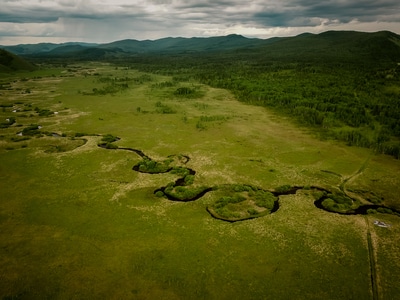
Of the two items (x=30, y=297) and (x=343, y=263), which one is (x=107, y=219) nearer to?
(x=30, y=297)

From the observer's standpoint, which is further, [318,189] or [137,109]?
[137,109]

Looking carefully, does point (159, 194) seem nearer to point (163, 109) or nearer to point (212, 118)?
point (212, 118)

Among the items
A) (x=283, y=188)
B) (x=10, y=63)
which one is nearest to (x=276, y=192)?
(x=283, y=188)

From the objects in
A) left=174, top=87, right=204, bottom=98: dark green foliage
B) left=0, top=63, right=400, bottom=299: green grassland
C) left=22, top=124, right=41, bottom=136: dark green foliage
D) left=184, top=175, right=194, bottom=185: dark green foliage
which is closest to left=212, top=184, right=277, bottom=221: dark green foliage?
left=0, top=63, right=400, bottom=299: green grassland

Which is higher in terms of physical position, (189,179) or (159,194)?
(189,179)

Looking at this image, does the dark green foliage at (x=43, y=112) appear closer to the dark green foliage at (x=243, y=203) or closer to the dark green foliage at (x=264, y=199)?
the dark green foliage at (x=243, y=203)

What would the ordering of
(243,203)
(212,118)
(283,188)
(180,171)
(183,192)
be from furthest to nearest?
(212,118) < (180,171) < (283,188) < (183,192) < (243,203)

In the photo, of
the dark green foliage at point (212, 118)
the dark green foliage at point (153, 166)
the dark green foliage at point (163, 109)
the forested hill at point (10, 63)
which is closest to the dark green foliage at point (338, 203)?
the dark green foliage at point (153, 166)

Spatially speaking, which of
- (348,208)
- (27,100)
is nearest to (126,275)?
(348,208)
